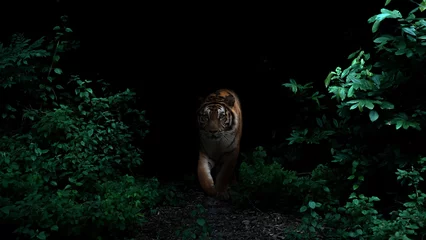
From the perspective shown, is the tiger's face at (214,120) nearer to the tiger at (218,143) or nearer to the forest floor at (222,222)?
the tiger at (218,143)

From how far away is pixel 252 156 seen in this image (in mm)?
5934

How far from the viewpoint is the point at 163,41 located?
6691 mm

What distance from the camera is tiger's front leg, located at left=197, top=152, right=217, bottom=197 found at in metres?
5.72

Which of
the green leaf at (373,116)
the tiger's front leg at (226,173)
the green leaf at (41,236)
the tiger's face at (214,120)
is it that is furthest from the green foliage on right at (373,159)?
the green leaf at (41,236)

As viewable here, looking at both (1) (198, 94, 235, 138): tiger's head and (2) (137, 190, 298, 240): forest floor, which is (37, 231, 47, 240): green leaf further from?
(1) (198, 94, 235, 138): tiger's head

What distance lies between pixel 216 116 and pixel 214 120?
6cm

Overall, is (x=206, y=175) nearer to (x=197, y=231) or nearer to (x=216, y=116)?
(x=216, y=116)

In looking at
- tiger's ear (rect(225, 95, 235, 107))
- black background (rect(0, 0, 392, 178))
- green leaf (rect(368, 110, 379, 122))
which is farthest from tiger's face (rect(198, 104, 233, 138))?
green leaf (rect(368, 110, 379, 122))

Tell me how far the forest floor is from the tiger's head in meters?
0.89

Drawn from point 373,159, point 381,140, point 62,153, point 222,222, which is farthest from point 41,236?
point 381,140

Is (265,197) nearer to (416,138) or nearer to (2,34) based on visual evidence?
(416,138)

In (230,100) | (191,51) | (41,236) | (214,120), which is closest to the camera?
(41,236)

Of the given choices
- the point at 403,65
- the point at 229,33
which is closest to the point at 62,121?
the point at 229,33

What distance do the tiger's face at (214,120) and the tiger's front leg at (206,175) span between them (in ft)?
1.17
